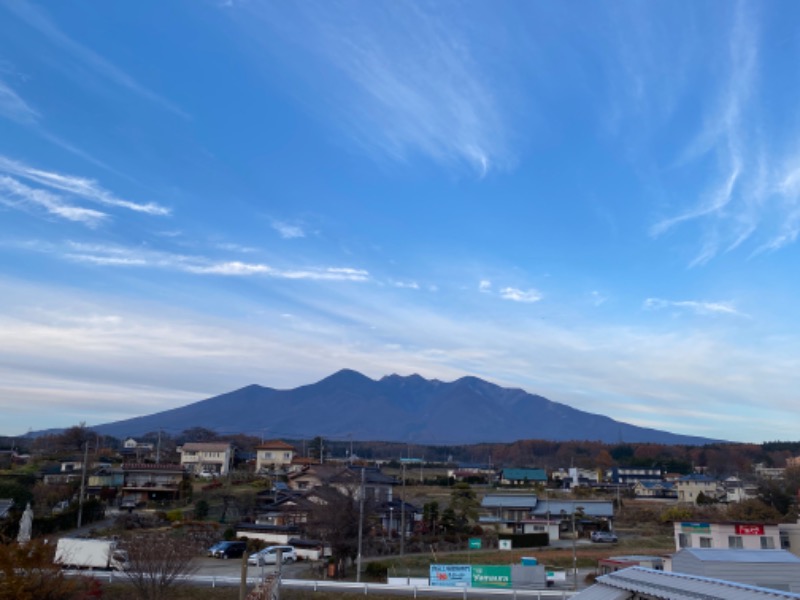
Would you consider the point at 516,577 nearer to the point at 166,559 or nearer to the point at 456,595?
the point at 456,595

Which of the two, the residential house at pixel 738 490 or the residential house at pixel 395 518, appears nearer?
the residential house at pixel 395 518

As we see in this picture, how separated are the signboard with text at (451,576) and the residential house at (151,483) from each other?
102 ft

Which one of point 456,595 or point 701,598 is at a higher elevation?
point 701,598

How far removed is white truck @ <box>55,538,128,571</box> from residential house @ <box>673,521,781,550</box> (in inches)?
1007

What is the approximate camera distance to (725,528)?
30359mm

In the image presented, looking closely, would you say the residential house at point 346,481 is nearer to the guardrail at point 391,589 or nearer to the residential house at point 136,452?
the guardrail at point 391,589

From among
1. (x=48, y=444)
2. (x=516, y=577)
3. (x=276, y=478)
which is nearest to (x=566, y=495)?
(x=276, y=478)

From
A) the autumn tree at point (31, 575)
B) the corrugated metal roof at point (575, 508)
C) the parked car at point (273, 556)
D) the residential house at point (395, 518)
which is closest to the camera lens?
the autumn tree at point (31, 575)

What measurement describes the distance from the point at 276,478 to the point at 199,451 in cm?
1411

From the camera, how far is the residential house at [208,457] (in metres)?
69.6

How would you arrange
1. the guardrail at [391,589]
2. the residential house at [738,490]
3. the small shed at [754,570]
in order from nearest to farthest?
the small shed at [754,570]
the guardrail at [391,589]
the residential house at [738,490]

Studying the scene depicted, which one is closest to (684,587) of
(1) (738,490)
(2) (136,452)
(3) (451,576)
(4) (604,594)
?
(4) (604,594)

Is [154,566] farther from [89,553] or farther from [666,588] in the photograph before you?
[666,588]

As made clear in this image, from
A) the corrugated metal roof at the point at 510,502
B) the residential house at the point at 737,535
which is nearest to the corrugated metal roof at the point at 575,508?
the corrugated metal roof at the point at 510,502
